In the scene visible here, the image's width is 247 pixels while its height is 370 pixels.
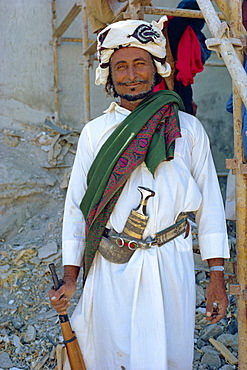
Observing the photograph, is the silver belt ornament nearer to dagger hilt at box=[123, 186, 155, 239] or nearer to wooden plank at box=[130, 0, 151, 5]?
dagger hilt at box=[123, 186, 155, 239]

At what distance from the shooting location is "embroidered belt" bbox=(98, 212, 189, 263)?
2.11 metres

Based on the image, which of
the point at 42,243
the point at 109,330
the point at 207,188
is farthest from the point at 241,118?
the point at 42,243

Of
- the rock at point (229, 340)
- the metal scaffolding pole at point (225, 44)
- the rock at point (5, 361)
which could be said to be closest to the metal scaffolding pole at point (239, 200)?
the metal scaffolding pole at point (225, 44)

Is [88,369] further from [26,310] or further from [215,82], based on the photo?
[215,82]

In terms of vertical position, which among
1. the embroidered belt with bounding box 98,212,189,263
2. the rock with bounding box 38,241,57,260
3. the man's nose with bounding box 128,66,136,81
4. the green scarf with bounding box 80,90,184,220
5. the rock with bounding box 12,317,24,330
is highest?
the man's nose with bounding box 128,66,136,81

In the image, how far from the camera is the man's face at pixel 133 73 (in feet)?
7.55

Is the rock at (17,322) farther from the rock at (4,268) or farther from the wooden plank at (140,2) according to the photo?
the wooden plank at (140,2)

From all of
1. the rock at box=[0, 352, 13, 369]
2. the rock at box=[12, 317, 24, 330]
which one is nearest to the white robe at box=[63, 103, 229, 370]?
the rock at box=[0, 352, 13, 369]

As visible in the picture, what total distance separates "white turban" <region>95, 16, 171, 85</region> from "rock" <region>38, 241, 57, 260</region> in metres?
Answer: 2.52

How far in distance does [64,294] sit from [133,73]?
1.09 meters

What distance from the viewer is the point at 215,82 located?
686 centimetres

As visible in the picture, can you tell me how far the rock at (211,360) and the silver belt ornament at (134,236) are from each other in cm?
143

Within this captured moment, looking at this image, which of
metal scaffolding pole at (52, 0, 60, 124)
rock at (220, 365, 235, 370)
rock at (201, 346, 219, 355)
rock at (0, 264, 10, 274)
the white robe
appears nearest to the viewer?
the white robe

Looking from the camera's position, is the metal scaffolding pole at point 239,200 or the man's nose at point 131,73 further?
the metal scaffolding pole at point 239,200
